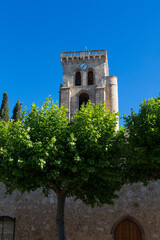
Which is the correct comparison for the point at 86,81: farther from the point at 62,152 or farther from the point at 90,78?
the point at 62,152

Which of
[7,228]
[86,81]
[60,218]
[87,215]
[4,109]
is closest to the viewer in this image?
[60,218]

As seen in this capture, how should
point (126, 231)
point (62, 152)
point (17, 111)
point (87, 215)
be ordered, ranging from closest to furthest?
1. point (62, 152)
2. point (126, 231)
3. point (87, 215)
4. point (17, 111)

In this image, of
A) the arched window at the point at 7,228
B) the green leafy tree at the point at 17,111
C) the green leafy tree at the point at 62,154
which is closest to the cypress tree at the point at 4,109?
the green leafy tree at the point at 17,111

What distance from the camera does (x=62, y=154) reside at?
1269 centimetres

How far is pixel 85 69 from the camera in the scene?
44.3 m

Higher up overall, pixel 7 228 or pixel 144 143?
pixel 144 143

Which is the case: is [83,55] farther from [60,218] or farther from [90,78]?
[60,218]

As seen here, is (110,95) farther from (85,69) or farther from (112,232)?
(112,232)

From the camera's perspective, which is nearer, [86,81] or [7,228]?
[7,228]

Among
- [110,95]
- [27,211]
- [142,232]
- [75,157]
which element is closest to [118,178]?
[75,157]

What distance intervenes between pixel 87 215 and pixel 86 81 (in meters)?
30.2

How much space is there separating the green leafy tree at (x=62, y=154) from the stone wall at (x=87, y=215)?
333 centimetres

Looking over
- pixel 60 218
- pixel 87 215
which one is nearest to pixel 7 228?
pixel 87 215

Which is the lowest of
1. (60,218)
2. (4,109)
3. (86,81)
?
(60,218)
